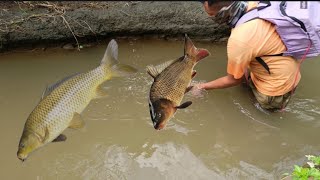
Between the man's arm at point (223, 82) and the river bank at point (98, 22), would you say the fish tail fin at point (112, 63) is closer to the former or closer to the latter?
the man's arm at point (223, 82)

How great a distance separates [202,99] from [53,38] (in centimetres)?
191

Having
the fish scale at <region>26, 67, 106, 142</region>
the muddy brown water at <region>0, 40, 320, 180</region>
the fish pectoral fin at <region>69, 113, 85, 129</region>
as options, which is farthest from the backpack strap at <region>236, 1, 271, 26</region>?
the fish pectoral fin at <region>69, 113, 85, 129</region>

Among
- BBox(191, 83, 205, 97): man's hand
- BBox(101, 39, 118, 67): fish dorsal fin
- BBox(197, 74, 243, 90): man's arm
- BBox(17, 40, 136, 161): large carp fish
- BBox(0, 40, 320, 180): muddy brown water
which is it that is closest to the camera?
BBox(17, 40, 136, 161): large carp fish

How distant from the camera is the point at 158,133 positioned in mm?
4348

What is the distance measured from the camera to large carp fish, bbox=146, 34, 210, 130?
304 centimetres

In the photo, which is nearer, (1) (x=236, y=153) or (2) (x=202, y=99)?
(1) (x=236, y=153)

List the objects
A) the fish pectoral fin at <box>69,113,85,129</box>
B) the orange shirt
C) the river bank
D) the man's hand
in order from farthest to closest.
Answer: the river bank < the man's hand < the orange shirt < the fish pectoral fin at <box>69,113,85,129</box>

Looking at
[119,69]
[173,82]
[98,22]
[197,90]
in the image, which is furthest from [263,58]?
[98,22]

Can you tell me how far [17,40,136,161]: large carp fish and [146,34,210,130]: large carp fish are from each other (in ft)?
0.74

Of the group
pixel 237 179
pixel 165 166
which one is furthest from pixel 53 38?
pixel 237 179

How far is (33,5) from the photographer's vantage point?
17.9ft

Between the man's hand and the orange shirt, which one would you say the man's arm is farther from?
the orange shirt

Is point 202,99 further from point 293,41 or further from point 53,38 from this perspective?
point 53,38

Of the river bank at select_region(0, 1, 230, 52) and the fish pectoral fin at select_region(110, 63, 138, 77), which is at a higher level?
the fish pectoral fin at select_region(110, 63, 138, 77)
